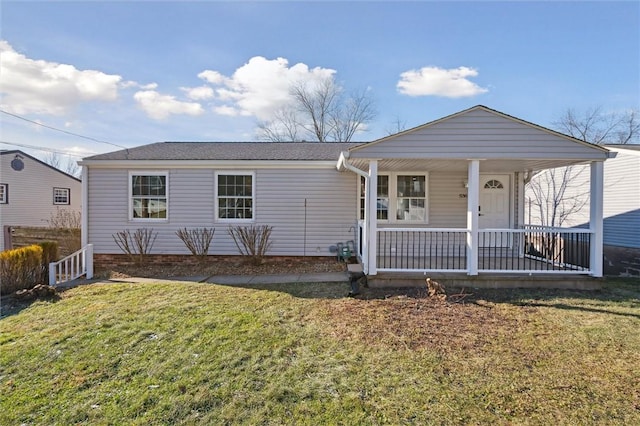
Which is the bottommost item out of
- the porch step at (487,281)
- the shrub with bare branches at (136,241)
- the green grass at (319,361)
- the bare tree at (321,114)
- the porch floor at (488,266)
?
the green grass at (319,361)

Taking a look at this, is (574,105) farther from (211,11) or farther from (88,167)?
(88,167)

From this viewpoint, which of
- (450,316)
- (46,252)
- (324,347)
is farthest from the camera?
(46,252)

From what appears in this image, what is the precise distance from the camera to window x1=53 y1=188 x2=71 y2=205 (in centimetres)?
1947

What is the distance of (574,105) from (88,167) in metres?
26.7

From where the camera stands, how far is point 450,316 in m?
5.05

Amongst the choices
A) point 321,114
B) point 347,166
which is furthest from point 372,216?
point 321,114

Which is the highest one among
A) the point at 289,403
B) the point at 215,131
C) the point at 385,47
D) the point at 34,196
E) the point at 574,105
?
the point at 574,105

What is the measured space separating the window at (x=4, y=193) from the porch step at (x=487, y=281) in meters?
20.3

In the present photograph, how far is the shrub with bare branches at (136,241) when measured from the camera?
371 inches

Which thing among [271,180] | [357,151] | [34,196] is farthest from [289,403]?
[34,196]

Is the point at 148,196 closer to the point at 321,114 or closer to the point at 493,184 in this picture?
the point at 493,184

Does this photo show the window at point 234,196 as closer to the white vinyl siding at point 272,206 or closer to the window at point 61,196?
the white vinyl siding at point 272,206

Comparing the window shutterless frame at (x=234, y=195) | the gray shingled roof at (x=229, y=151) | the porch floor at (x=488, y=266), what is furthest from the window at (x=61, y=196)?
the porch floor at (x=488, y=266)

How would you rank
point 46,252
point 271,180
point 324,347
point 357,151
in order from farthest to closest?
point 271,180
point 46,252
point 357,151
point 324,347
